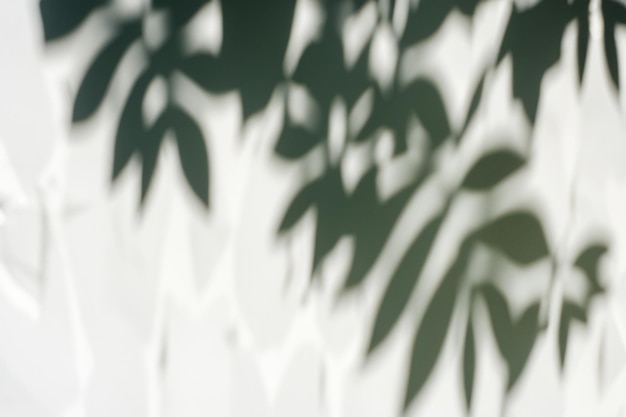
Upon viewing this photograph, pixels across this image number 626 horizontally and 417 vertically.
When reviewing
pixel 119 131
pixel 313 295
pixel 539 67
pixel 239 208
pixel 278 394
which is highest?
pixel 539 67

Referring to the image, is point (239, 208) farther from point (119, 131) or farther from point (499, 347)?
point (499, 347)

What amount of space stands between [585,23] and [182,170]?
2.50ft

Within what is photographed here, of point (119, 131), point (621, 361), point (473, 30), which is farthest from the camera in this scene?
point (621, 361)

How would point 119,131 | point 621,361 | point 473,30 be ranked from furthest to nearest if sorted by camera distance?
1. point 621,361
2. point 473,30
3. point 119,131

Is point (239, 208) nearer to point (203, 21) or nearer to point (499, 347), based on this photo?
point (203, 21)

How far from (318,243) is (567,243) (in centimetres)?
46

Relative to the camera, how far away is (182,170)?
0.97 metres

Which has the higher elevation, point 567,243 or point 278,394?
point 567,243

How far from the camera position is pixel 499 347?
44.1 inches

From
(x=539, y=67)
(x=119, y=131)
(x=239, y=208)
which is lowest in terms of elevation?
(x=239, y=208)

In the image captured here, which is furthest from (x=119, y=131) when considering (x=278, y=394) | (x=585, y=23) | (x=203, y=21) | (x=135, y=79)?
(x=585, y=23)

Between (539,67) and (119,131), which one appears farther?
(539,67)

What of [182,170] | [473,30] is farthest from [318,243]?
[473,30]

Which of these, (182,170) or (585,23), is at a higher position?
(585,23)
